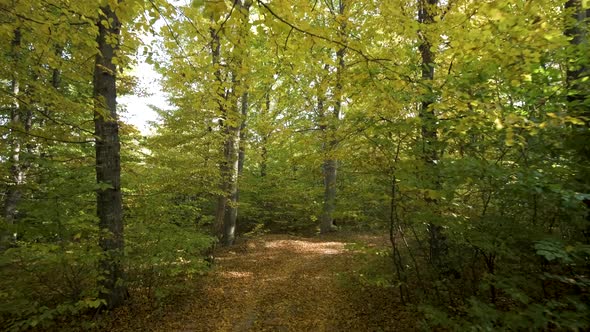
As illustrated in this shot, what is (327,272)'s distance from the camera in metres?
8.23

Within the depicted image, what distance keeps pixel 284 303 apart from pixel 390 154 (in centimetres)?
385

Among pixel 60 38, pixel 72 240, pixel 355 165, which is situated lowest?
pixel 72 240

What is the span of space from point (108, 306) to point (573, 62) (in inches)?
333

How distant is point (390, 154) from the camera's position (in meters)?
5.26

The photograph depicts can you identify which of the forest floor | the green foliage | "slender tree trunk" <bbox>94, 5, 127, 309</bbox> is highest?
"slender tree trunk" <bbox>94, 5, 127, 309</bbox>

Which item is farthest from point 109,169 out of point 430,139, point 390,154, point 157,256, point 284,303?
point 430,139

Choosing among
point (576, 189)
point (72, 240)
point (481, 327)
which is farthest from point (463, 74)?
point (72, 240)

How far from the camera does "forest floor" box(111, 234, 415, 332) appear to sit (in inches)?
213

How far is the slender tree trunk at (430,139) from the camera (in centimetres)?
422

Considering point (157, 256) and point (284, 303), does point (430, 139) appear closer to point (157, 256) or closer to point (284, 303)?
point (284, 303)

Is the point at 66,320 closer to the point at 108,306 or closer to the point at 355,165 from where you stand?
the point at 108,306

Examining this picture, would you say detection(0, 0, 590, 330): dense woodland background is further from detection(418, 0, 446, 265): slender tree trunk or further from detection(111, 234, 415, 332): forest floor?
detection(111, 234, 415, 332): forest floor

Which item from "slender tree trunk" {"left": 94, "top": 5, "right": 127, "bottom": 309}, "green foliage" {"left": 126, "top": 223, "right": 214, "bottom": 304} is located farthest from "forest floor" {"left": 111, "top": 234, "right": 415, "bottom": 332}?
"slender tree trunk" {"left": 94, "top": 5, "right": 127, "bottom": 309}

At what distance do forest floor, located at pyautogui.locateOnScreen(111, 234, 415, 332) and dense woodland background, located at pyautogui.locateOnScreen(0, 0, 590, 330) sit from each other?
20.5 inches
